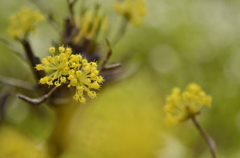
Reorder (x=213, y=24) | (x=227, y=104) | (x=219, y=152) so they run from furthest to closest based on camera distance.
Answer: (x=213, y=24) → (x=227, y=104) → (x=219, y=152)

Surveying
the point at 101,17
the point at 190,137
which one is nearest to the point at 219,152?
the point at 190,137

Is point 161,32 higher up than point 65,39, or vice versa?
point 65,39

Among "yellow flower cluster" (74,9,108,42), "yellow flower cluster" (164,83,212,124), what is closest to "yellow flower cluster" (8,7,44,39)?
"yellow flower cluster" (74,9,108,42)

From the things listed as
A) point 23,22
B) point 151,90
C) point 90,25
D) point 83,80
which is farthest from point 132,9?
point 151,90

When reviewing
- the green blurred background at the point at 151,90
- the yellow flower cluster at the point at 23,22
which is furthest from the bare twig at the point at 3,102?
the yellow flower cluster at the point at 23,22

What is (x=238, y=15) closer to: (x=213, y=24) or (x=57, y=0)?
(x=213, y=24)

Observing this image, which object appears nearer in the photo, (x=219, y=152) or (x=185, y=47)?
(x=219, y=152)

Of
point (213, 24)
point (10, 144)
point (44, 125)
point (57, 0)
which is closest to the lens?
point (10, 144)

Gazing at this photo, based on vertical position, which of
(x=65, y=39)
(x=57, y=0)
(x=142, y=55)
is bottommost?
(x=142, y=55)

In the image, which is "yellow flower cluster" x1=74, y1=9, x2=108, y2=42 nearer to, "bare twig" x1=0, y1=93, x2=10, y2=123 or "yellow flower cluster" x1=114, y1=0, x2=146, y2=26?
"yellow flower cluster" x1=114, y1=0, x2=146, y2=26
